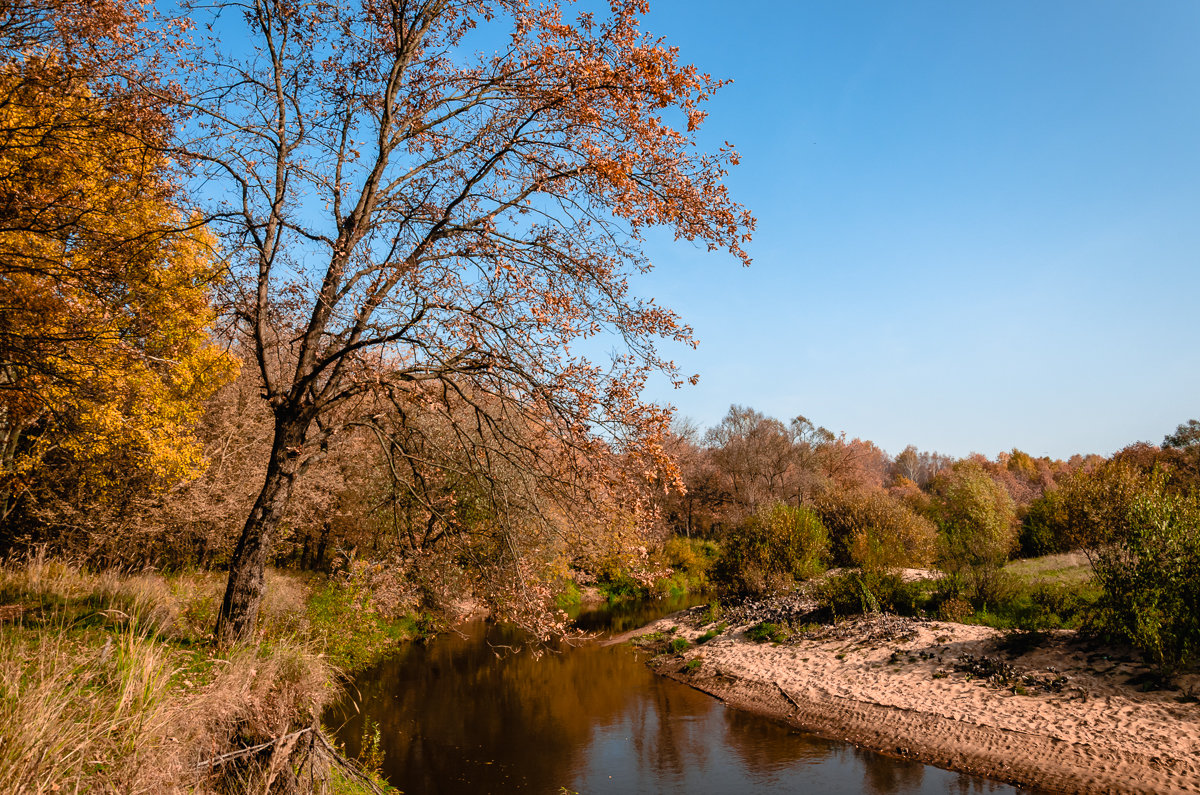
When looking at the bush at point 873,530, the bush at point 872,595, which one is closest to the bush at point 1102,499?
the bush at point 872,595

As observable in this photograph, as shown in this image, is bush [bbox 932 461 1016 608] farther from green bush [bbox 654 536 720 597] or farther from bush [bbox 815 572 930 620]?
green bush [bbox 654 536 720 597]

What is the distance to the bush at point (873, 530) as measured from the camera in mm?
23281

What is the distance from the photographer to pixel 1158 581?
11.1m

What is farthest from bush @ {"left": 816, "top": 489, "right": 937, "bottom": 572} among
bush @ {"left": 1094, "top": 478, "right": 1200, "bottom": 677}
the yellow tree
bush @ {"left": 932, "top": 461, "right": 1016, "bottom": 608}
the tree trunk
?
the yellow tree

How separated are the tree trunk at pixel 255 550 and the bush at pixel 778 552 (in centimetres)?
1769

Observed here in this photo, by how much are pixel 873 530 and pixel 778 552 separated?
4.57 metres

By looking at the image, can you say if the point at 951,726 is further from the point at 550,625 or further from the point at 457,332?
the point at 457,332

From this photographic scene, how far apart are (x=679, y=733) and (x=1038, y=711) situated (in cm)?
658

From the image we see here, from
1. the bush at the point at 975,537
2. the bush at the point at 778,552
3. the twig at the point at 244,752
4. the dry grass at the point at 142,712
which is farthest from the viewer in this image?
the bush at the point at 778,552

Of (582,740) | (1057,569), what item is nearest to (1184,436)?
(1057,569)

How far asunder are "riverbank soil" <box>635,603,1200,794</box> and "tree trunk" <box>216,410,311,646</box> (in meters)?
11.0

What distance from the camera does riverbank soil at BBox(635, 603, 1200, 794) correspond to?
9.24m

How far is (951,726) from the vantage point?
11.3 metres

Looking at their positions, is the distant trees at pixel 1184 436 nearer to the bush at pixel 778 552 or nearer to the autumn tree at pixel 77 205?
the bush at pixel 778 552
